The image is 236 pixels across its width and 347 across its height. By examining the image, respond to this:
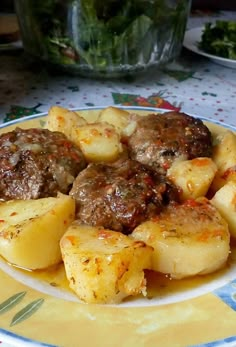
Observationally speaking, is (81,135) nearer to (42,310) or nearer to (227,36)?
(42,310)

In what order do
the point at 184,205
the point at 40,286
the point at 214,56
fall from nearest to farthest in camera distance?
the point at 40,286 < the point at 184,205 < the point at 214,56

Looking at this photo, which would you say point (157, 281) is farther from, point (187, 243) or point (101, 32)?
point (101, 32)

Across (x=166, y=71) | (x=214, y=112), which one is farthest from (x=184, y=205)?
(x=166, y=71)

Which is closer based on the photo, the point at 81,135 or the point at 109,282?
the point at 109,282

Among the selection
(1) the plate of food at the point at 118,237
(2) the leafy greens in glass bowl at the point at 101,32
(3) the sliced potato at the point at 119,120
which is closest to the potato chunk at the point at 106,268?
(1) the plate of food at the point at 118,237

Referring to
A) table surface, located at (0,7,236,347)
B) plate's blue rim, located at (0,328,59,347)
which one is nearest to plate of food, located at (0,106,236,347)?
plate's blue rim, located at (0,328,59,347)

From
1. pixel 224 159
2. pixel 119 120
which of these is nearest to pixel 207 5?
pixel 119 120
